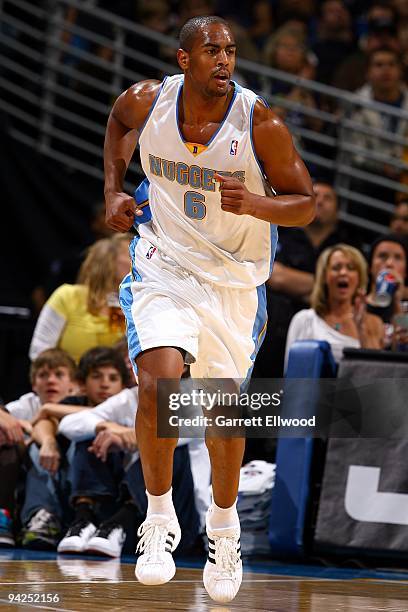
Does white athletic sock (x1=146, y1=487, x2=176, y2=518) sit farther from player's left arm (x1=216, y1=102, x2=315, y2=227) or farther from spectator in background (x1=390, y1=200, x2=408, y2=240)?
spectator in background (x1=390, y1=200, x2=408, y2=240)

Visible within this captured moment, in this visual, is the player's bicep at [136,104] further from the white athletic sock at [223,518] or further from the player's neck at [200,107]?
the white athletic sock at [223,518]

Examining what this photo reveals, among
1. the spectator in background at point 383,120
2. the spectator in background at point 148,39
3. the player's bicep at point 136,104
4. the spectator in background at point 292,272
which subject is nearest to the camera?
the player's bicep at point 136,104

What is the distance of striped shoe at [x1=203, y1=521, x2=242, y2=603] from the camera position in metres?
3.93

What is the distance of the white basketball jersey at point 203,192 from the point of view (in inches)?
165

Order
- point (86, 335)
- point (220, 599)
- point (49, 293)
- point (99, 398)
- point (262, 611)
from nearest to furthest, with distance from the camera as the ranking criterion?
point (262, 611) → point (220, 599) → point (99, 398) → point (86, 335) → point (49, 293)

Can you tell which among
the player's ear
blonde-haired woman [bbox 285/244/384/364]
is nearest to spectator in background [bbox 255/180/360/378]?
blonde-haired woman [bbox 285/244/384/364]

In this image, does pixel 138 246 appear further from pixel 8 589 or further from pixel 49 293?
pixel 49 293

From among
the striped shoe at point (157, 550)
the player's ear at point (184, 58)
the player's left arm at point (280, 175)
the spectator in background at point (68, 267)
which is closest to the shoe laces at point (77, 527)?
the striped shoe at point (157, 550)

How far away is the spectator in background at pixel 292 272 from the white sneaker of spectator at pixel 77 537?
1590mm

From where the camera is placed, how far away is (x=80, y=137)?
9734 mm

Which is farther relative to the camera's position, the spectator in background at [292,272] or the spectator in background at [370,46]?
the spectator in background at [370,46]

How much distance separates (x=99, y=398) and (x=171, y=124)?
2464 mm

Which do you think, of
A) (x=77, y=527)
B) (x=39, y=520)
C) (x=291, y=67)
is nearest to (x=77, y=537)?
(x=77, y=527)

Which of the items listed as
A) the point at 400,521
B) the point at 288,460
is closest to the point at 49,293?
the point at 288,460
